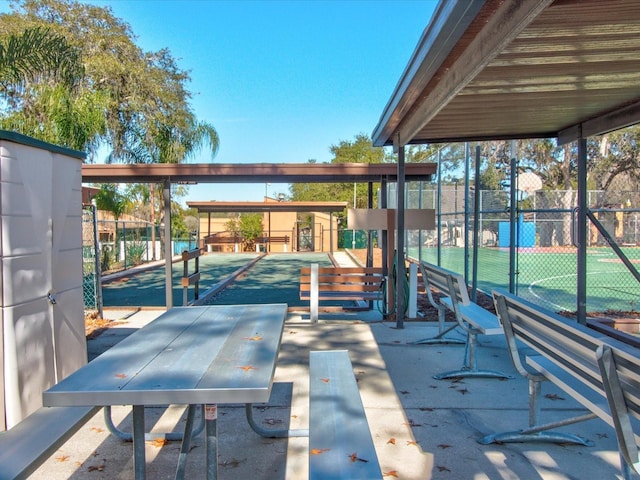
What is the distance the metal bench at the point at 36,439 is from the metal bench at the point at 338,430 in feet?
4.25

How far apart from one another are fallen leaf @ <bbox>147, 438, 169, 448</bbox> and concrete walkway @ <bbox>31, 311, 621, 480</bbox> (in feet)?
0.05

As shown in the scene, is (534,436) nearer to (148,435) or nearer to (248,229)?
(148,435)

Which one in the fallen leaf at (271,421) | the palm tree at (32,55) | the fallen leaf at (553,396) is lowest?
the fallen leaf at (553,396)

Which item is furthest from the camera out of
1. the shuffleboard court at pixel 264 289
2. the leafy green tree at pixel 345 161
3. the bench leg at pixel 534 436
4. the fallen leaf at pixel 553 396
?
the leafy green tree at pixel 345 161

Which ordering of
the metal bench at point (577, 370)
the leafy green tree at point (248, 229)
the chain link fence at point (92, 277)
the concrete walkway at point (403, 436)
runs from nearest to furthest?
1. the metal bench at point (577, 370)
2. the concrete walkway at point (403, 436)
3. the chain link fence at point (92, 277)
4. the leafy green tree at point (248, 229)

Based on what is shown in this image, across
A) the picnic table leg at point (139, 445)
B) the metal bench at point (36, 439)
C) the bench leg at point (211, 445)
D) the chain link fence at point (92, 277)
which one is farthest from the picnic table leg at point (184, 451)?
the chain link fence at point (92, 277)

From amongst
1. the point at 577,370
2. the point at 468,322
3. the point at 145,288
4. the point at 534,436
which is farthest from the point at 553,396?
the point at 145,288

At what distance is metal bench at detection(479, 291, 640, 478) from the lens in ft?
7.19

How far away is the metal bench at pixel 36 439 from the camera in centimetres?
234

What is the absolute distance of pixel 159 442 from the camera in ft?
12.3

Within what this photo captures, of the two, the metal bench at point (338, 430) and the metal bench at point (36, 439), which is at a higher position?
the metal bench at point (338, 430)

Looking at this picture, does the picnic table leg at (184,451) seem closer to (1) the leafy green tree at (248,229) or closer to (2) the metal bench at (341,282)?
(2) the metal bench at (341,282)

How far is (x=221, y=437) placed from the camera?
12.6ft

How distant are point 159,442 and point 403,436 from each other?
5.85 feet
